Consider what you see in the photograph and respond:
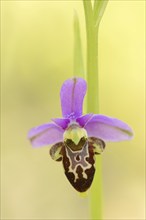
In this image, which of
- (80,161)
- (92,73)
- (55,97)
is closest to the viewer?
(80,161)

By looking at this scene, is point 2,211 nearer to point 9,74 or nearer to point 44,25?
point 9,74

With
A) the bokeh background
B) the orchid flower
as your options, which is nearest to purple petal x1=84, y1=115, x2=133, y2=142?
the orchid flower

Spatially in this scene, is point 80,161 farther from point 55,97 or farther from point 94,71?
point 55,97

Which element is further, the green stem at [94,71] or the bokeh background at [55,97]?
the bokeh background at [55,97]

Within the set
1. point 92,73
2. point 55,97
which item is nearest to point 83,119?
point 92,73

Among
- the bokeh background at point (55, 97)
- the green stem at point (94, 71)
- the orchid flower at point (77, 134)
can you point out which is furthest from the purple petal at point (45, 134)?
the bokeh background at point (55, 97)

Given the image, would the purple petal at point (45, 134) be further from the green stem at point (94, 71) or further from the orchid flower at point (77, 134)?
the green stem at point (94, 71)
